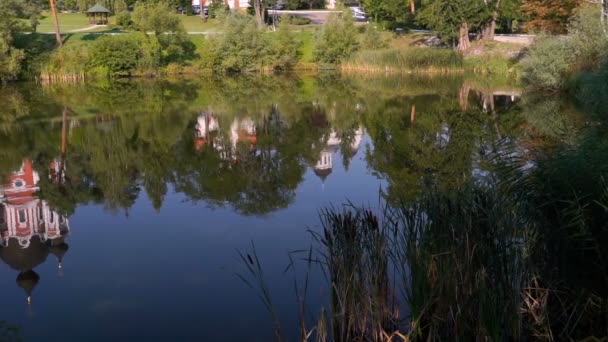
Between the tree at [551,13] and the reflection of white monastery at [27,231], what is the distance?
2775 cm

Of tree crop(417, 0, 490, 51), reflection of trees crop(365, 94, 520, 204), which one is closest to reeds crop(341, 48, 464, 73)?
tree crop(417, 0, 490, 51)

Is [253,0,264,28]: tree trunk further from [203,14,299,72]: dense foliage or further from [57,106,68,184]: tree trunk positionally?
[57,106,68,184]: tree trunk

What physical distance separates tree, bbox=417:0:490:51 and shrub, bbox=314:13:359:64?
5.06 m

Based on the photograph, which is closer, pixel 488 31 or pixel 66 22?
pixel 488 31

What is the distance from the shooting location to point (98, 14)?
58.5m

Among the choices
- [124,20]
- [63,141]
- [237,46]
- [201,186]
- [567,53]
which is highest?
[124,20]

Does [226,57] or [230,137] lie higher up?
[226,57]

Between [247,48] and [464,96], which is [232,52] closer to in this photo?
[247,48]

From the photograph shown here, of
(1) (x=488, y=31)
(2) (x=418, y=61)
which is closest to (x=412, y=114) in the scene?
(2) (x=418, y=61)

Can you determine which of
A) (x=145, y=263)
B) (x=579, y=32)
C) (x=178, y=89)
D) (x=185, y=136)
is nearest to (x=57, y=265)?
(x=145, y=263)

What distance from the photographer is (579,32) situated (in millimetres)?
26328

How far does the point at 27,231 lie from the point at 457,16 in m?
37.6

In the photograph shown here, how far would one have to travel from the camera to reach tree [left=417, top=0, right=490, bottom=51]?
4447 cm

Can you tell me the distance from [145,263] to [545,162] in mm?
5707
